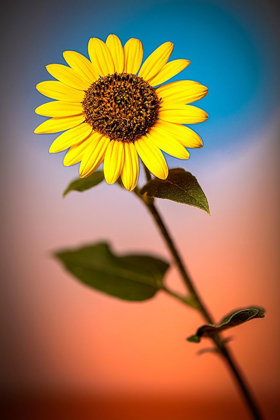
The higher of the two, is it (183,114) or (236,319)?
(183,114)

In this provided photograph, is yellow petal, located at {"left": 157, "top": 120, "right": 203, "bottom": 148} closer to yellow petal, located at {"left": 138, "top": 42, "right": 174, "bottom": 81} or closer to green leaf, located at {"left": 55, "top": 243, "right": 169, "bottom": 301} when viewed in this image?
yellow petal, located at {"left": 138, "top": 42, "right": 174, "bottom": 81}

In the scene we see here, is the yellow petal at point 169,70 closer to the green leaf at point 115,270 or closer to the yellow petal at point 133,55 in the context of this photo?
the yellow petal at point 133,55

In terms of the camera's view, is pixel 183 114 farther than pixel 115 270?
No

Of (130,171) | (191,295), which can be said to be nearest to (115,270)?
(191,295)

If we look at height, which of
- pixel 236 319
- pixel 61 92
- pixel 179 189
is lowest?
pixel 236 319

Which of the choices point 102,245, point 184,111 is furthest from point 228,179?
point 184,111

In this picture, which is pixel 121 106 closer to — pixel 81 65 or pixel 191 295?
pixel 81 65

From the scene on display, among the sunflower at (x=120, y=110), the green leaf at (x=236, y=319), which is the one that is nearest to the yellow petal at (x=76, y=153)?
the sunflower at (x=120, y=110)

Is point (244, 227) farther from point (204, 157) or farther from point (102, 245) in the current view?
point (102, 245)
